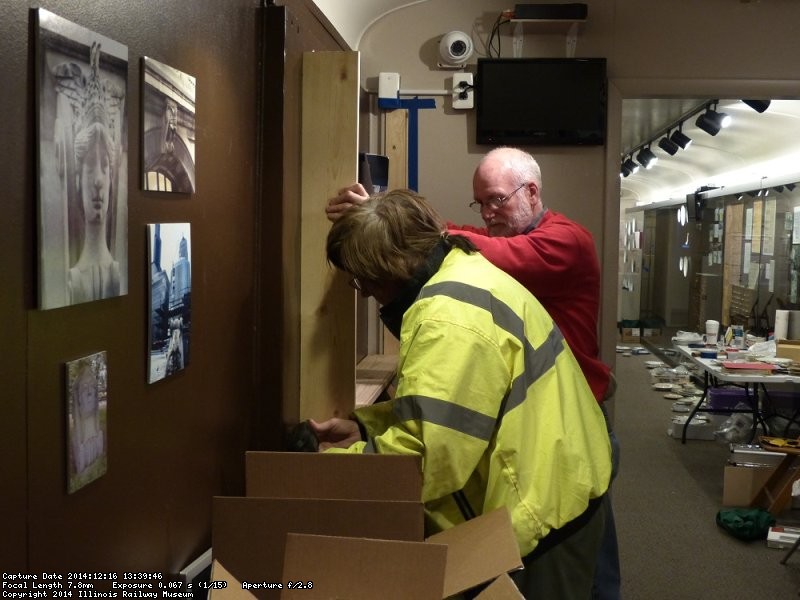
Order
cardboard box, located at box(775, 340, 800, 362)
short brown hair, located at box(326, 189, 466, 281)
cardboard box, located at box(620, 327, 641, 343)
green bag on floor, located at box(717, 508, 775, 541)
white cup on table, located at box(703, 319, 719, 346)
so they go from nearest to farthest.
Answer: short brown hair, located at box(326, 189, 466, 281)
green bag on floor, located at box(717, 508, 775, 541)
cardboard box, located at box(775, 340, 800, 362)
white cup on table, located at box(703, 319, 719, 346)
cardboard box, located at box(620, 327, 641, 343)

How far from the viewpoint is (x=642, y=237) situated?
13.9m

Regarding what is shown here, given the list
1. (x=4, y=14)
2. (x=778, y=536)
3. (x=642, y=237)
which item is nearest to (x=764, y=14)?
(x=778, y=536)

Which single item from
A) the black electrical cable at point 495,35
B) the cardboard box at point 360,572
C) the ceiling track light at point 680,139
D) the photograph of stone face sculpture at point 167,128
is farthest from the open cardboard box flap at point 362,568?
the ceiling track light at point 680,139

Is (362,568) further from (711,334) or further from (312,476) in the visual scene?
(711,334)

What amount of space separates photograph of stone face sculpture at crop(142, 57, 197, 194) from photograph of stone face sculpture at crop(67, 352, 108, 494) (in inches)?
13.8

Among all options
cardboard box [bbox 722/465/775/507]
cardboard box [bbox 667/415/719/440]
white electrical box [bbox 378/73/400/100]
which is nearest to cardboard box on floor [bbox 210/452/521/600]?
white electrical box [bbox 378/73/400/100]

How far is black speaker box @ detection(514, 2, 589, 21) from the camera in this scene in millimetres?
3924

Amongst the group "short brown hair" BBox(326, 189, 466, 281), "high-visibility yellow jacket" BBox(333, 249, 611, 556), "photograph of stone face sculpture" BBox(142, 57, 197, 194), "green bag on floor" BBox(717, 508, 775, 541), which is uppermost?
"photograph of stone face sculpture" BBox(142, 57, 197, 194)

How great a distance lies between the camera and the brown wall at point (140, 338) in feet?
3.69

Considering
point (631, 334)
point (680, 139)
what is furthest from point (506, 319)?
point (631, 334)

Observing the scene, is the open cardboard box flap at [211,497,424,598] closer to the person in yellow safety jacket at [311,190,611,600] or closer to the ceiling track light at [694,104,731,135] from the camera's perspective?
the person in yellow safety jacket at [311,190,611,600]

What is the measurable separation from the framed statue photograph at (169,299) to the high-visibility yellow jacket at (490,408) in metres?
0.39

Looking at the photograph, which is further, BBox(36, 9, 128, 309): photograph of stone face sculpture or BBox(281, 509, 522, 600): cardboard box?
BBox(281, 509, 522, 600): cardboard box

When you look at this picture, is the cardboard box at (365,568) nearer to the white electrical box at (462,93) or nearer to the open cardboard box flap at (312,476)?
the open cardboard box flap at (312,476)
